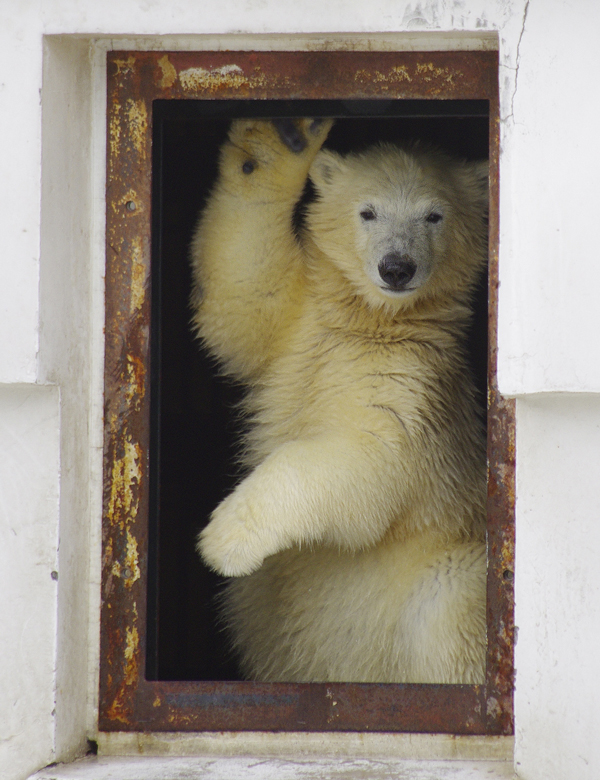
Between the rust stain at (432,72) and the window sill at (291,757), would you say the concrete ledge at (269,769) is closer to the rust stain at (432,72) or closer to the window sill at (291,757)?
the window sill at (291,757)

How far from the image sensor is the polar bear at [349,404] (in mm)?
2238

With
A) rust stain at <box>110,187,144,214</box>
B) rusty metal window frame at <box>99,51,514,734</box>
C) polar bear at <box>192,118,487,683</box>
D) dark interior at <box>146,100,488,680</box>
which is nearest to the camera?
rusty metal window frame at <box>99,51,514,734</box>

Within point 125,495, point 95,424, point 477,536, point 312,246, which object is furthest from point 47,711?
point 312,246

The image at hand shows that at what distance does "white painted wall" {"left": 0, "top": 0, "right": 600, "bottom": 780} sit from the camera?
1.65m

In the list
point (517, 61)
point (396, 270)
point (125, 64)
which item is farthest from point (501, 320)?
point (125, 64)

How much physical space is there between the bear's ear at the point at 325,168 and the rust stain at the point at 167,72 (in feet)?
3.29

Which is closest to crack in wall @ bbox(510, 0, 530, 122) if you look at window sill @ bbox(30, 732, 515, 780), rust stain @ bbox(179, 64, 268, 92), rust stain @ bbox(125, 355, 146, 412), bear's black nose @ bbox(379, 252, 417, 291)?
rust stain @ bbox(179, 64, 268, 92)

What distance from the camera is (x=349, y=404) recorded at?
2387 millimetres

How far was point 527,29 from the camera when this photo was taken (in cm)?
167

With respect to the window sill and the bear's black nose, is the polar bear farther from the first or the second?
the window sill

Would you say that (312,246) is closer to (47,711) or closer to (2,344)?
(2,344)

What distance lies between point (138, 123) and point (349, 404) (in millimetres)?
1003

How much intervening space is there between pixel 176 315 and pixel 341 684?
1484 mm

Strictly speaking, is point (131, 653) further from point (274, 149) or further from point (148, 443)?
point (274, 149)
